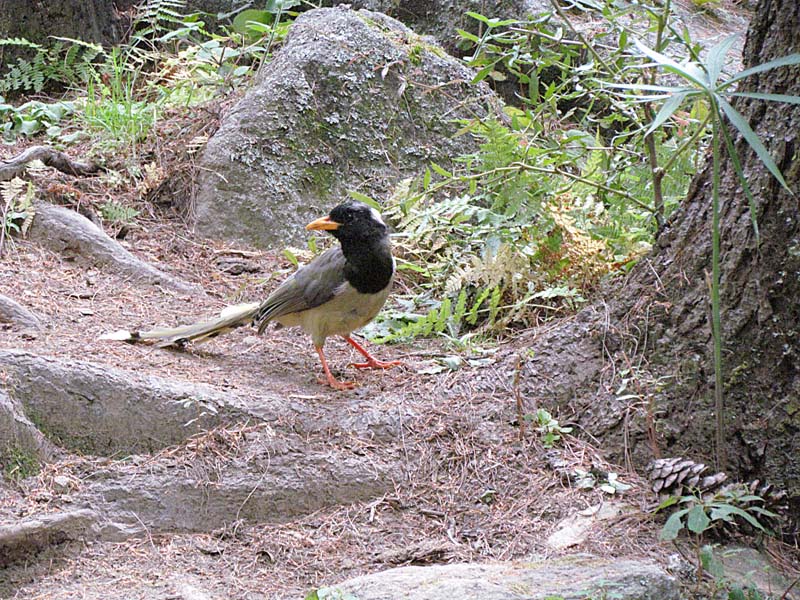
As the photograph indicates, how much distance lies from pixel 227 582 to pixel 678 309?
7.69 feet

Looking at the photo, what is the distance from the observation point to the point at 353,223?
522 cm

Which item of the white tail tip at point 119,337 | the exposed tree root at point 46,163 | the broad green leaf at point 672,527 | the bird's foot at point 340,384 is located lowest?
the exposed tree root at point 46,163

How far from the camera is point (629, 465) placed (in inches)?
159

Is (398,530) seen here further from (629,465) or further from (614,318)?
(614,318)

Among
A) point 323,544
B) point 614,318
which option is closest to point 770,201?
point 614,318

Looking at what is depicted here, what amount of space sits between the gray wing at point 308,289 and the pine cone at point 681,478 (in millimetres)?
2240

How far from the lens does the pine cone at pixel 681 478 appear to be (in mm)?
3521

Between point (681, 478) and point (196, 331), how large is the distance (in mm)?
2959

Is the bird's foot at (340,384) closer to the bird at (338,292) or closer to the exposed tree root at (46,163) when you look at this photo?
the bird at (338,292)

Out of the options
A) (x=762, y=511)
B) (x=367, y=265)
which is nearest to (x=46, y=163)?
(x=367, y=265)

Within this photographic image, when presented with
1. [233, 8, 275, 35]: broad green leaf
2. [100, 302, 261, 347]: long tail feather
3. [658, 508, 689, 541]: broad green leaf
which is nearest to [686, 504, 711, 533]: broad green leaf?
[658, 508, 689, 541]: broad green leaf

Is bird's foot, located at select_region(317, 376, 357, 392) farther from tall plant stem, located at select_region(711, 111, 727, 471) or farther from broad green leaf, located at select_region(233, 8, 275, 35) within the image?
broad green leaf, located at select_region(233, 8, 275, 35)

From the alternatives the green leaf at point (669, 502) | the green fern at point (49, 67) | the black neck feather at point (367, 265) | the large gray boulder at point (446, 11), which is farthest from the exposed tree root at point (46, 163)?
the green leaf at point (669, 502)

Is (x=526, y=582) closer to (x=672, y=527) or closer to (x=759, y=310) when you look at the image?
(x=672, y=527)
